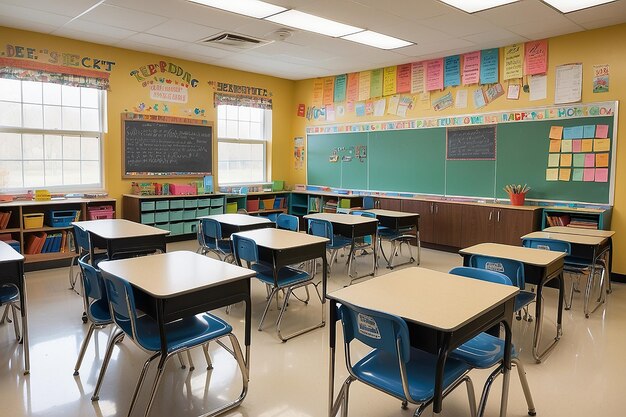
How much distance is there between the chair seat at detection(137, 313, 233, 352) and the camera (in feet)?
7.57

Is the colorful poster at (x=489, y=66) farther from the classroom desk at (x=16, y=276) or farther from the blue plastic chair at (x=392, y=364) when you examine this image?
the classroom desk at (x=16, y=276)

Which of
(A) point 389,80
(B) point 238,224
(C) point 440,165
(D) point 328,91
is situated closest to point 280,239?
(B) point 238,224

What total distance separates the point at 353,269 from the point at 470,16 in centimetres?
324

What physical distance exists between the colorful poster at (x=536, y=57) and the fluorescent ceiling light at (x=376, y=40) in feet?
5.07

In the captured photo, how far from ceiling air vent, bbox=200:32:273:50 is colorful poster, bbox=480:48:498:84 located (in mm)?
3081

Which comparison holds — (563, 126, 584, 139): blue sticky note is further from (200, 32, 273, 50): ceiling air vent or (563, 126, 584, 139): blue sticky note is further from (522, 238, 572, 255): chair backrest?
(200, 32, 273, 50): ceiling air vent

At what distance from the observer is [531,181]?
6.07m

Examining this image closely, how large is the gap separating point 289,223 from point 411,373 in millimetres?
3400

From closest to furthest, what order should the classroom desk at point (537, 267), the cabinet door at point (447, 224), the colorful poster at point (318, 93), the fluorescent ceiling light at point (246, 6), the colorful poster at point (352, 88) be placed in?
the classroom desk at point (537, 267) < the fluorescent ceiling light at point (246, 6) < the cabinet door at point (447, 224) < the colorful poster at point (352, 88) < the colorful poster at point (318, 93)

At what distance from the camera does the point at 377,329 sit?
6.30ft

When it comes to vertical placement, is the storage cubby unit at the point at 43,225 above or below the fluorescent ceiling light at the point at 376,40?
below

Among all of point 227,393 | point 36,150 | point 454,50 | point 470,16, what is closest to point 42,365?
point 227,393

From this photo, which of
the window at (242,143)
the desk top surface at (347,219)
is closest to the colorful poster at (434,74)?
the desk top surface at (347,219)

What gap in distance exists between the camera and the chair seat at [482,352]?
213 cm
